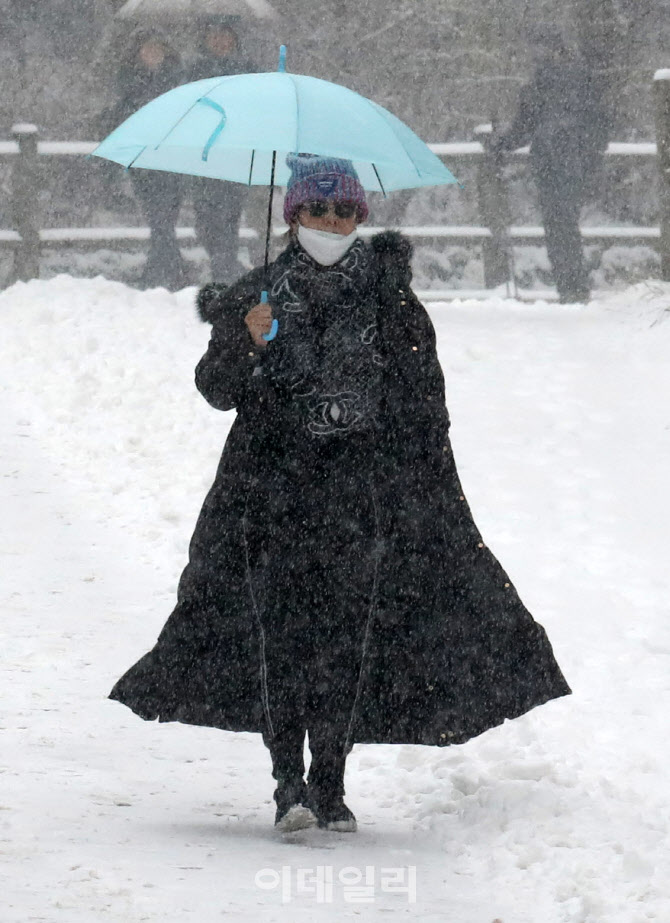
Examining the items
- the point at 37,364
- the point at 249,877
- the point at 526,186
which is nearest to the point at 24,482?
the point at 37,364

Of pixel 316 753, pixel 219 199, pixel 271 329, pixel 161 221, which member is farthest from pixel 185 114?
pixel 161 221

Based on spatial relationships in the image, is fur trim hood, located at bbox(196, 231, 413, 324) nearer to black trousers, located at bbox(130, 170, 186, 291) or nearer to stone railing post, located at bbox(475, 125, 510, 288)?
black trousers, located at bbox(130, 170, 186, 291)

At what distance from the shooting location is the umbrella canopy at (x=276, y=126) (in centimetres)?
430

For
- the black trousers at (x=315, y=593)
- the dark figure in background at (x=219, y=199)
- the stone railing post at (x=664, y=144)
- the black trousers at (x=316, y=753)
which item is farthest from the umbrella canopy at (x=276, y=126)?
the dark figure in background at (x=219, y=199)

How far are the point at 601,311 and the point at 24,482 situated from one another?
16.0 feet

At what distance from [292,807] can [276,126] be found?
67.9 inches

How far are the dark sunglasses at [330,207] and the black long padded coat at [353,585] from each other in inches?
5.0

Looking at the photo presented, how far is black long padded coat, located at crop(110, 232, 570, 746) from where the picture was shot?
14.4ft

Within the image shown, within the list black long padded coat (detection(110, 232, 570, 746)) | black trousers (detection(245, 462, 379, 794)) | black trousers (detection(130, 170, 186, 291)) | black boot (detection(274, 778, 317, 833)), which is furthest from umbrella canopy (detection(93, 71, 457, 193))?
black trousers (detection(130, 170, 186, 291))

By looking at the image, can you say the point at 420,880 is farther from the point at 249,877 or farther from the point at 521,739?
the point at 521,739

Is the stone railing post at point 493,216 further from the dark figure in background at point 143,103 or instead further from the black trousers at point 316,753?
the black trousers at point 316,753

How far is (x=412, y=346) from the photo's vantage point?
173 inches

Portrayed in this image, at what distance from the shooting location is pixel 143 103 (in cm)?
1320

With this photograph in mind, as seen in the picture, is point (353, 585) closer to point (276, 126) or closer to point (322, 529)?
point (322, 529)
